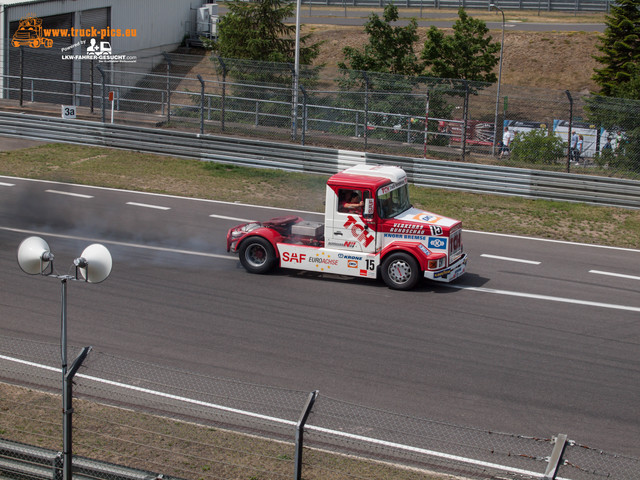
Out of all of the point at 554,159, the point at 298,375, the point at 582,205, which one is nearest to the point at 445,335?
the point at 298,375

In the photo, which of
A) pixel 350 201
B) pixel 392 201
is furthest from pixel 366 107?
pixel 350 201

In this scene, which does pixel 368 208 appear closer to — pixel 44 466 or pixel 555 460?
pixel 44 466

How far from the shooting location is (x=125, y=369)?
10344 mm

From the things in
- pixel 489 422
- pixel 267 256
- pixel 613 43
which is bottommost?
pixel 489 422

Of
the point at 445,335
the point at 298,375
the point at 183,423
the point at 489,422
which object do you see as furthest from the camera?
the point at 445,335

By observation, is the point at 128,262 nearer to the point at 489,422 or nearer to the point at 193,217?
the point at 193,217

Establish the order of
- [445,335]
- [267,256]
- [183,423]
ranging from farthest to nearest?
[267,256], [445,335], [183,423]

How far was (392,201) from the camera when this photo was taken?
14.2 metres

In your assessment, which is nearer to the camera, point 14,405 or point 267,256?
point 14,405

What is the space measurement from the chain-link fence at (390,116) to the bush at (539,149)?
3cm

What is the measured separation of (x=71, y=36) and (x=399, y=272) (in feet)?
99.0

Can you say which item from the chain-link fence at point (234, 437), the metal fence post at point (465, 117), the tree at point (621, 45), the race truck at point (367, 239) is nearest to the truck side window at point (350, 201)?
the race truck at point (367, 239)

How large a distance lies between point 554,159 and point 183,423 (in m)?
16.5

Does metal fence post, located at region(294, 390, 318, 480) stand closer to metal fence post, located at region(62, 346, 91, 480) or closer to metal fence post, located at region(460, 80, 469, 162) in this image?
metal fence post, located at region(62, 346, 91, 480)
